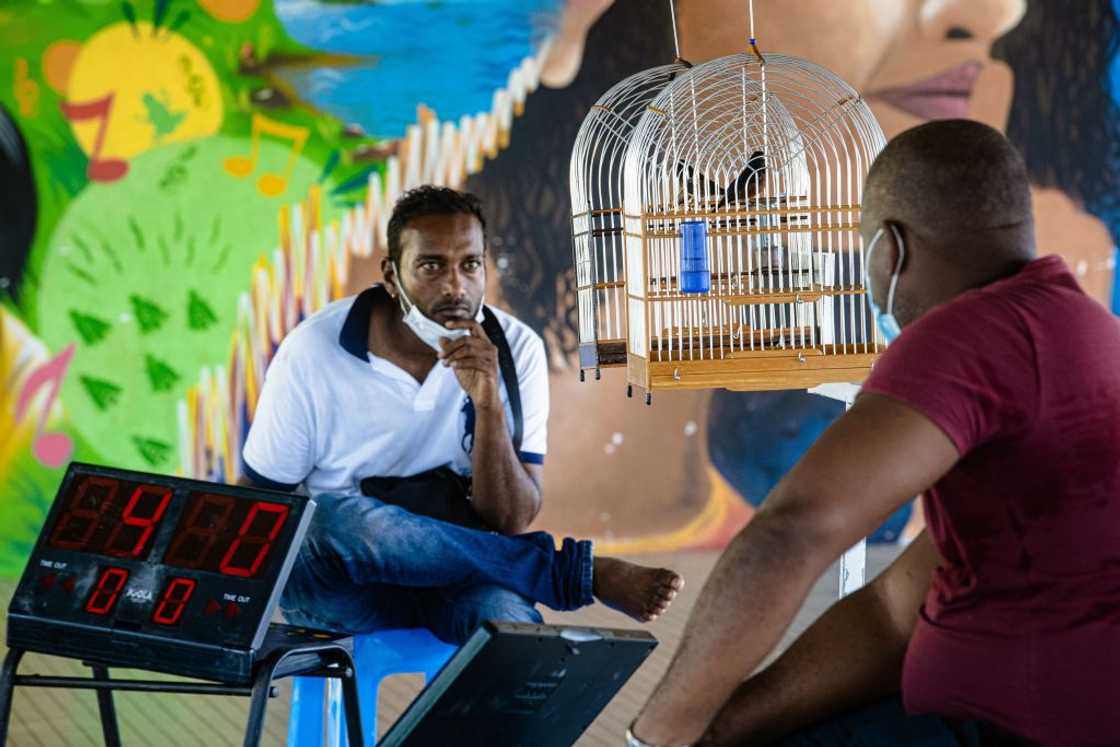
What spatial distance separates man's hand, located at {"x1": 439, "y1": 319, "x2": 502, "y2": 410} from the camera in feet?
8.82

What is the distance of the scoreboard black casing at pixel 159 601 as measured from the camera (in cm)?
189

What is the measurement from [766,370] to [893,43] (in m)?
2.95

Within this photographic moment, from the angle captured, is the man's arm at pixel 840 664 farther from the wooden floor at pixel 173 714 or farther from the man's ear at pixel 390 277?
the wooden floor at pixel 173 714

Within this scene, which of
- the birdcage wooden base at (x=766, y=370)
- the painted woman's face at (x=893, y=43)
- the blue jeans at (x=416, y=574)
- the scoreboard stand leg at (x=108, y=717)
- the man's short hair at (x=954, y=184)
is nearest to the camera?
the man's short hair at (x=954, y=184)

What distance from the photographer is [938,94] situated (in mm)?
5516

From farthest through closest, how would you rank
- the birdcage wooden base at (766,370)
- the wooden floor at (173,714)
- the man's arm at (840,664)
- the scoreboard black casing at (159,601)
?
the wooden floor at (173,714) → the birdcage wooden base at (766,370) → the scoreboard black casing at (159,601) → the man's arm at (840,664)

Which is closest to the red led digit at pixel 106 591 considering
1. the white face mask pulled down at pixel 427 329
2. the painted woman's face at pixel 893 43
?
the white face mask pulled down at pixel 427 329

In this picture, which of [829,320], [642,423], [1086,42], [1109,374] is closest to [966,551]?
[1109,374]

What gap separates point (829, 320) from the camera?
127 inches

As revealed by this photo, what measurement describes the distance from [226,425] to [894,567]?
12.1ft

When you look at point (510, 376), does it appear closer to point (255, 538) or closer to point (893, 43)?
point (255, 538)

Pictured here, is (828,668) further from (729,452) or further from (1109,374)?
(729,452)

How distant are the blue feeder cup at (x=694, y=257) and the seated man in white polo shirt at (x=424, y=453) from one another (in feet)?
1.20

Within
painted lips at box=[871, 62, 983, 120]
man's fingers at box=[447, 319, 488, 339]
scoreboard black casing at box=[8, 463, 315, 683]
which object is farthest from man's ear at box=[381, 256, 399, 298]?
painted lips at box=[871, 62, 983, 120]
